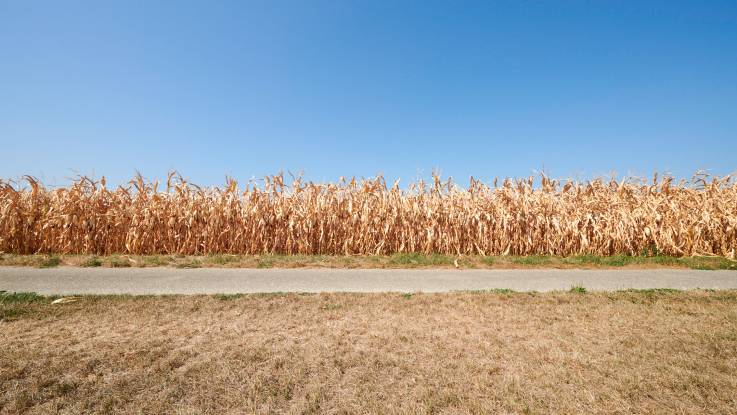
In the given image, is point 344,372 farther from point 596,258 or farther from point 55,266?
point 596,258

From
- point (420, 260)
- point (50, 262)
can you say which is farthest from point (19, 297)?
point (420, 260)

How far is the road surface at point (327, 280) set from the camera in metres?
6.95

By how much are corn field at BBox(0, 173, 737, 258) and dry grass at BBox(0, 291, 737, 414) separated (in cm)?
605

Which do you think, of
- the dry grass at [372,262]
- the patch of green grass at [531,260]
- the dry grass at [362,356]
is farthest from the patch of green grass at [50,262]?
the patch of green grass at [531,260]

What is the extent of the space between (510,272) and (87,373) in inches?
313

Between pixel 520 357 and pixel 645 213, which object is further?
pixel 645 213

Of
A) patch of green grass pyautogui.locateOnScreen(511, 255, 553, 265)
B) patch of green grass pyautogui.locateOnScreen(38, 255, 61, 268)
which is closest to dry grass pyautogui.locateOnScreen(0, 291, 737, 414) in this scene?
patch of green grass pyautogui.locateOnScreen(38, 255, 61, 268)

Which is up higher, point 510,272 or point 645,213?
point 645,213

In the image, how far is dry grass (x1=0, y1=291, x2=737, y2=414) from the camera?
322 centimetres

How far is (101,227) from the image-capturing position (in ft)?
38.9

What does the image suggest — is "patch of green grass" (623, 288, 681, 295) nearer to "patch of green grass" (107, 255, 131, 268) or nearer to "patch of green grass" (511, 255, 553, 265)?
"patch of green grass" (511, 255, 553, 265)

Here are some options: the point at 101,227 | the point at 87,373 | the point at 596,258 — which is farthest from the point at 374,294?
the point at 101,227

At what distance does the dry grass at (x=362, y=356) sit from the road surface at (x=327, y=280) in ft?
2.98

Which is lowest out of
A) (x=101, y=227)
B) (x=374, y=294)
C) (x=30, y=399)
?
(x=30, y=399)
